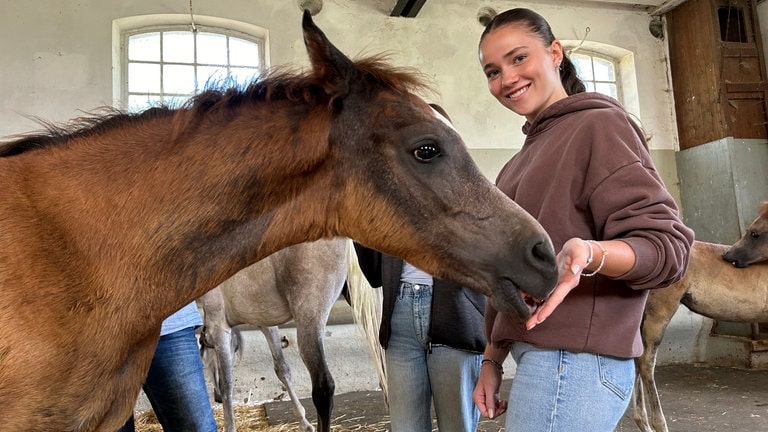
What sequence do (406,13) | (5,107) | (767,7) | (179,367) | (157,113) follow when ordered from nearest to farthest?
1. (157,113)
2. (179,367)
3. (5,107)
4. (406,13)
5. (767,7)

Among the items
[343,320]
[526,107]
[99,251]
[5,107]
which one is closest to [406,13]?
[343,320]

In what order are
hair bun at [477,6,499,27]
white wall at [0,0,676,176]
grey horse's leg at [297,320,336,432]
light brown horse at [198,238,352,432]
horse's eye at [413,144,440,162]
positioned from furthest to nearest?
hair bun at [477,6,499,27] → white wall at [0,0,676,176] → light brown horse at [198,238,352,432] → grey horse's leg at [297,320,336,432] → horse's eye at [413,144,440,162]

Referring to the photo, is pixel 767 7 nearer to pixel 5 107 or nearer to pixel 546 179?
pixel 546 179

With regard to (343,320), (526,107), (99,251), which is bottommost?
(343,320)

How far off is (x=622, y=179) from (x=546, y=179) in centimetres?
18

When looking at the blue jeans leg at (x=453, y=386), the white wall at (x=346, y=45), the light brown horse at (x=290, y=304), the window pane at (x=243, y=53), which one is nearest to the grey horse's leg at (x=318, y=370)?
the light brown horse at (x=290, y=304)

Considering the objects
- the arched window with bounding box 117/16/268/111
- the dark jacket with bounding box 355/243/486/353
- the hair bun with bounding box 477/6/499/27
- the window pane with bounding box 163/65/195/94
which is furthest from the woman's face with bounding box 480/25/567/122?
the hair bun with bounding box 477/6/499/27

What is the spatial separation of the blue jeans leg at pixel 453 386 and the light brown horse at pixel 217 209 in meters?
0.81

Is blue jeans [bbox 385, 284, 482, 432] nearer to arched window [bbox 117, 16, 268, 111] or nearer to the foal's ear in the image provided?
the foal's ear

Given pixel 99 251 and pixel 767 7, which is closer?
pixel 99 251

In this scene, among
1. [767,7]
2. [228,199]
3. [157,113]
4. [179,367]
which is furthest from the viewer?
[767,7]

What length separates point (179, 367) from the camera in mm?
1891

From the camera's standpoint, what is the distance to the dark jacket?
194 centimetres

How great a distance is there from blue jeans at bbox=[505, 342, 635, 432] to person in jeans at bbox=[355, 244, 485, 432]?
77 cm
